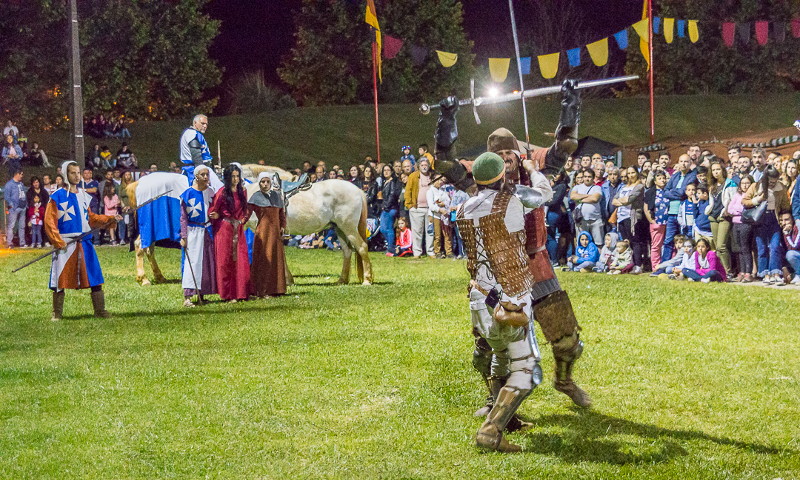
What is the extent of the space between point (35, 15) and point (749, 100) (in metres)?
31.1

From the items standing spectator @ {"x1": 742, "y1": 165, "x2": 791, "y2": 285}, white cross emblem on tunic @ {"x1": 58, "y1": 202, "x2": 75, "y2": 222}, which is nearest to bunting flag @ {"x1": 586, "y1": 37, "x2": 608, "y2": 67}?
standing spectator @ {"x1": 742, "y1": 165, "x2": 791, "y2": 285}

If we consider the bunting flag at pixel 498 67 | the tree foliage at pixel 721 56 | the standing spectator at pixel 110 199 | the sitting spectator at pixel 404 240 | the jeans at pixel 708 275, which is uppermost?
the tree foliage at pixel 721 56

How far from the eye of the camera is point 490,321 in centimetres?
613

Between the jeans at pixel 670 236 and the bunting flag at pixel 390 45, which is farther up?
the bunting flag at pixel 390 45

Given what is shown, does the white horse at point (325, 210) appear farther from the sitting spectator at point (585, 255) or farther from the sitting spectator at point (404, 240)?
the sitting spectator at point (404, 240)

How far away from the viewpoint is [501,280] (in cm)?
588

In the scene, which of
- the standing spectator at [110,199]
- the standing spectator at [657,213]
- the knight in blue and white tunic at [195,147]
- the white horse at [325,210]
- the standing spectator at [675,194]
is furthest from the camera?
the standing spectator at [110,199]

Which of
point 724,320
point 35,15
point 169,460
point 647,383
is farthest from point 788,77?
point 169,460

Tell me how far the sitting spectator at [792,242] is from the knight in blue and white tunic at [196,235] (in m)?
7.74

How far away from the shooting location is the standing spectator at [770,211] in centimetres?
1354

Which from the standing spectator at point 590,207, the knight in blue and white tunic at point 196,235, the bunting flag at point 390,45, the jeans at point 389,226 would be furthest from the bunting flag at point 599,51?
the knight in blue and white tunic at point 196,235

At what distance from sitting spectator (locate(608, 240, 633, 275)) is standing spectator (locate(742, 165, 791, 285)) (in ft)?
7.56

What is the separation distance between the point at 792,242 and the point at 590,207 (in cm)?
336

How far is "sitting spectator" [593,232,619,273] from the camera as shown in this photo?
1584cm
